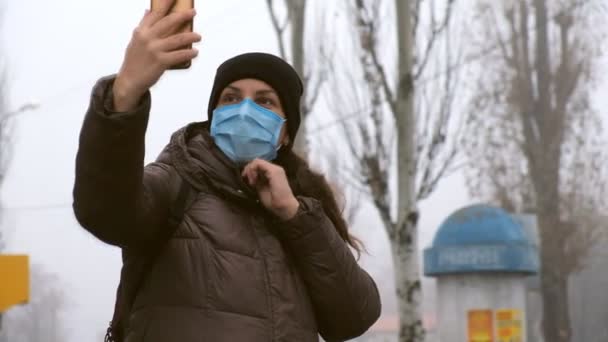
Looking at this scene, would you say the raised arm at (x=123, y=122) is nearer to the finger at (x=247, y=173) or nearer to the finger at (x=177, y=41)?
the finger at (x=177, y=41)

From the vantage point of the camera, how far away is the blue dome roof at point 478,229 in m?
11.5

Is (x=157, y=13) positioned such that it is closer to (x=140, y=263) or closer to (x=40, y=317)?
(x=140, y=263)

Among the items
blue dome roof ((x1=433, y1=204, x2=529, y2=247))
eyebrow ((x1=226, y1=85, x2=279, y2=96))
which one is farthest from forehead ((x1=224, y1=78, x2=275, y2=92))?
blue dome roof ((x1=433, y1=204, x2=529, y2=247))

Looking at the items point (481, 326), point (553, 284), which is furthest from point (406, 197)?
point (553, 284)

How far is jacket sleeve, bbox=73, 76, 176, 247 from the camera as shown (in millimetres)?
1695

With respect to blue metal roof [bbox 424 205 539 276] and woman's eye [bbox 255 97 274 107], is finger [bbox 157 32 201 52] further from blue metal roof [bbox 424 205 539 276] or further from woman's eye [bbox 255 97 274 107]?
blue metal roof [bbox 424 205 539 276]

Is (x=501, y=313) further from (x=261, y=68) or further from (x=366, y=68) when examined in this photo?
(x=261, y=68)

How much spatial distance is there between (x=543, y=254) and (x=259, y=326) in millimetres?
20285

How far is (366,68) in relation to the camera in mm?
12727

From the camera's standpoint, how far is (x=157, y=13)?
172cm

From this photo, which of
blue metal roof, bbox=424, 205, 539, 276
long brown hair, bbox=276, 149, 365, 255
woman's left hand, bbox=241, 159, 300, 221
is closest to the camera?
woman's left hand, bbox=241, 159, 300, 221

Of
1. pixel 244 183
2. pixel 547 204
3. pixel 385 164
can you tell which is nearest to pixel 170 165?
pixel 244 183

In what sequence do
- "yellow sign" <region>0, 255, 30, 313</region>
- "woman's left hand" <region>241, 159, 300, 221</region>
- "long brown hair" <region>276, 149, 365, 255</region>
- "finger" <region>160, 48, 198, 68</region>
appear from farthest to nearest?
"yellow sign" <region>0, 255, 30, 313</region> → "long brown hair" <region>276, 149, 365, 255</region> → "woman's left hand" <region>241, 159, 300, 221</region> → "finger" <region>160, 48, 198, 68</region>

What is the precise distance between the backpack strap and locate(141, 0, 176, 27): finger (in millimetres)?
378
